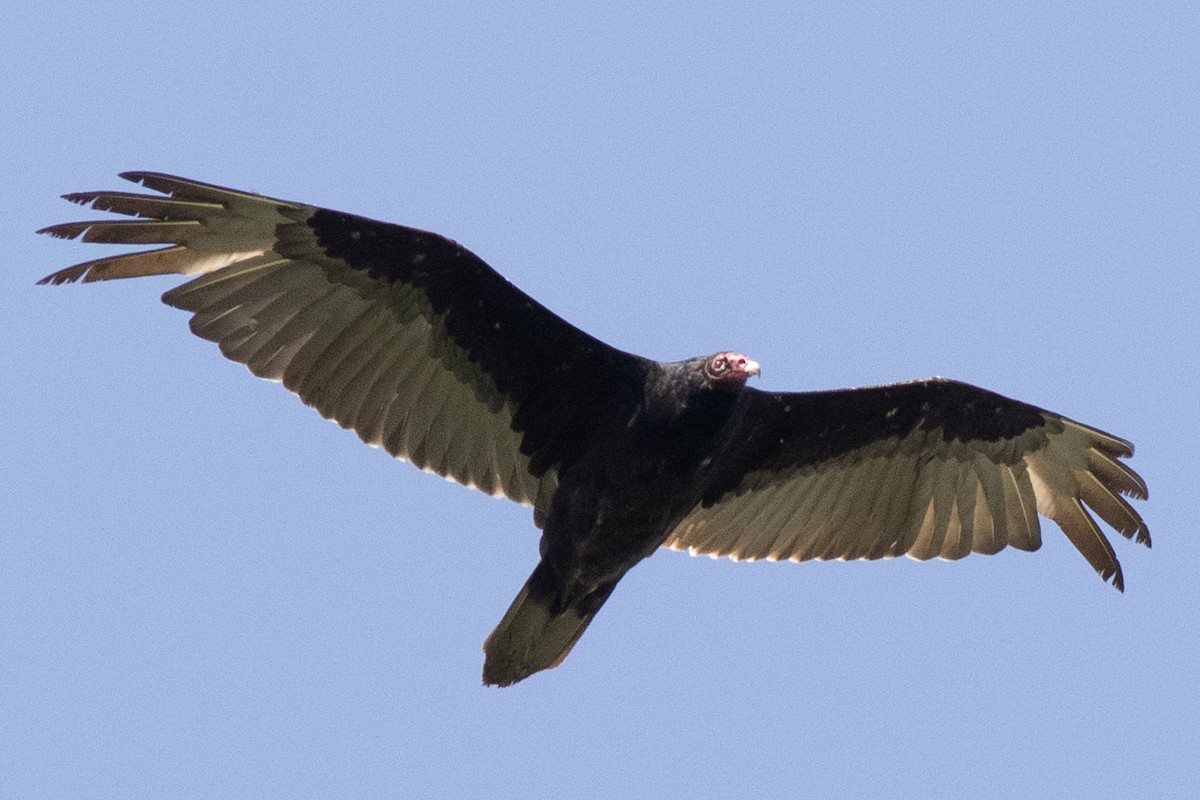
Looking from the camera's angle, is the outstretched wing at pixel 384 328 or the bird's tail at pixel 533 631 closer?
the outstretched wing at pixel 384 328

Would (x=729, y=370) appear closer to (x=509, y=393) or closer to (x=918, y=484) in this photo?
(x=509, y=393)

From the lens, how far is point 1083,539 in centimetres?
1016

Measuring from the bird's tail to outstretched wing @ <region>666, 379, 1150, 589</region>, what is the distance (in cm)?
102

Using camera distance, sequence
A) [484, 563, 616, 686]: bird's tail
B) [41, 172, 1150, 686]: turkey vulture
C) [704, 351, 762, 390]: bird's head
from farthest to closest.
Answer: [484, 563, 616, 686]: bird's tail
[41, 172, 1150, 686]: turkey vulture
[704, 351, 762, 390]: bird's head

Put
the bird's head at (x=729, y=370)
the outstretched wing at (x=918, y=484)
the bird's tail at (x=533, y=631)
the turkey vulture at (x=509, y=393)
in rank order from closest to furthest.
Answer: the bird's head at (x=729, y=370), the turkey vulture at (x=509, y=393), the bird's tail at (x=533, y=631), the outstretched wing at (x=918, y=484)

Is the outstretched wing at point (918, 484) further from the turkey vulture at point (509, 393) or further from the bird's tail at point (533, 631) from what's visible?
the bird's tail at point (533, 631)

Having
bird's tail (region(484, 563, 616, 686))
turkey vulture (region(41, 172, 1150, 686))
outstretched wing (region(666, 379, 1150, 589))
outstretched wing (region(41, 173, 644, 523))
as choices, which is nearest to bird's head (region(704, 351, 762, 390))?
turkey vulture (region(41, 172, 1150, 686))

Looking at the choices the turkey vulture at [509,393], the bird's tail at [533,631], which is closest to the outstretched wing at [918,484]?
the turkey vulture at [509,393]

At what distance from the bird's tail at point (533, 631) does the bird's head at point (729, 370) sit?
4.17ft

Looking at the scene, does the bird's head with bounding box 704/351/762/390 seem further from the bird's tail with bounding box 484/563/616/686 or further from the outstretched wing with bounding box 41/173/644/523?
the bird's tail with bounding box 484/563/616/686

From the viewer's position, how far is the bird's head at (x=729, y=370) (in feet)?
27.6

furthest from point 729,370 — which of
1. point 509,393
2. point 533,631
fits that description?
point 533,631

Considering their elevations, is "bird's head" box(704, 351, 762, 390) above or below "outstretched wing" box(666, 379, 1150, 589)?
below

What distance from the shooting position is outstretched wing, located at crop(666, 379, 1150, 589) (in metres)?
9.72
